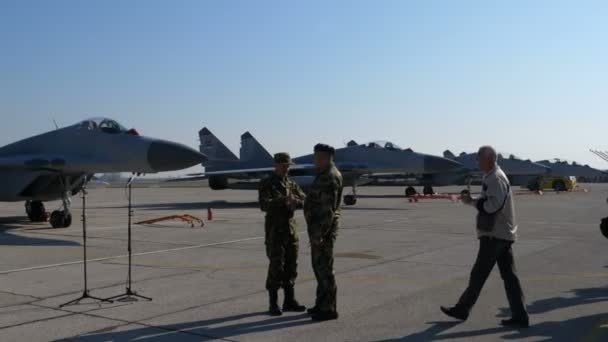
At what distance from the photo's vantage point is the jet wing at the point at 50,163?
14836mm

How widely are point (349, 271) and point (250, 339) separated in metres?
3.90

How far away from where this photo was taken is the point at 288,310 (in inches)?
251

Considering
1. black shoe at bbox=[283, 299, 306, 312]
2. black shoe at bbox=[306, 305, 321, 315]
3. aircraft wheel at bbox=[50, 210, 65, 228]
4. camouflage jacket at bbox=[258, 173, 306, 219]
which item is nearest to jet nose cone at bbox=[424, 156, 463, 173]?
aircraft wheel at bbox=[50, 210, 65, 228]

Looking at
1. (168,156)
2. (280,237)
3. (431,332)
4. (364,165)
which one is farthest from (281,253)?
(364,165)

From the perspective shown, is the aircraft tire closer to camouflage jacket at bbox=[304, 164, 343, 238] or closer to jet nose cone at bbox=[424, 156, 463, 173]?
camouflage jacket at bbox=[304, 164, 343, 238]

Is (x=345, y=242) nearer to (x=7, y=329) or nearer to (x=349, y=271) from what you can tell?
(x=349, y=271)

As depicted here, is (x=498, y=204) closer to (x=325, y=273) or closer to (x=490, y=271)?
(x=490, y=271)

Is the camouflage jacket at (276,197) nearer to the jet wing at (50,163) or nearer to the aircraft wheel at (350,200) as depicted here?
the jet wing at (50,163)

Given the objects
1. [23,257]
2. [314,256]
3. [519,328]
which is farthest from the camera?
[23,257]

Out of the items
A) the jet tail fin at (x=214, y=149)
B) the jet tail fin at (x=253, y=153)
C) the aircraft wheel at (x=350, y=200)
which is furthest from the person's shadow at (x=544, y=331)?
the jet tail fin at (x=214, y=149)

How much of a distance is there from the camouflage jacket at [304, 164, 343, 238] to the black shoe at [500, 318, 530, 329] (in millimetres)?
1959

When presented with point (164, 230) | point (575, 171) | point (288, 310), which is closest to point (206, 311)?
point (288, 310)

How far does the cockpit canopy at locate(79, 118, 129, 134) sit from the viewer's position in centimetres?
1474

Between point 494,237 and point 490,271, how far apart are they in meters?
0.35
